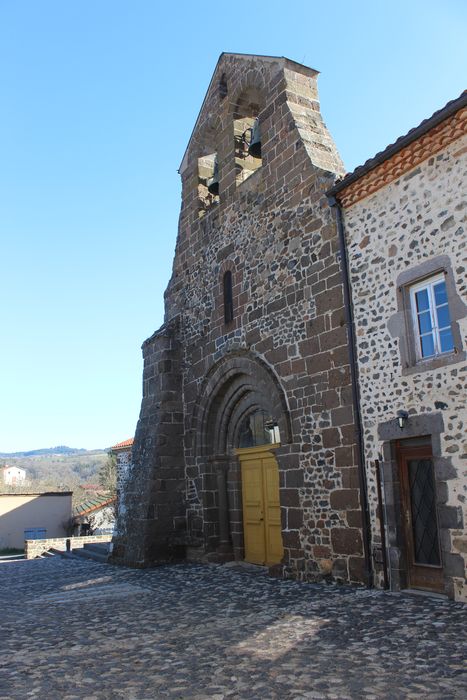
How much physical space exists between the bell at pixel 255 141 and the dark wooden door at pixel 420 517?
21.0 ft

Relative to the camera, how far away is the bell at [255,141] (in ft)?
36.2

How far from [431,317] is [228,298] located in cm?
502

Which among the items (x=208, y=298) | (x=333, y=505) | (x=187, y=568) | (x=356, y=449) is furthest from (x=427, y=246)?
(x=187, y=568)

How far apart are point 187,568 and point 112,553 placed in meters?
2.40

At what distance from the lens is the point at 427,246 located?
7184 millimetres

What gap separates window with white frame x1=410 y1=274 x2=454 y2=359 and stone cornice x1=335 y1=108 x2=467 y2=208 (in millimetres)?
1504

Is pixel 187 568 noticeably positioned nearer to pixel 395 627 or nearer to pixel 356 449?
pixel 356 449

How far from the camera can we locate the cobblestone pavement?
422cm

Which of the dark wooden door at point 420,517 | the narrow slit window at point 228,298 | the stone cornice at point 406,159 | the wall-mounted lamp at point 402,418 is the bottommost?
the dark wooden door at point 420,517

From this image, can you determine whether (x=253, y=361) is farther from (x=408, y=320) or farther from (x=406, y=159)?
(x=406, y=159)

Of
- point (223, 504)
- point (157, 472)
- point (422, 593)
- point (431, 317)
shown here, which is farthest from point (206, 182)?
point (422, 593)

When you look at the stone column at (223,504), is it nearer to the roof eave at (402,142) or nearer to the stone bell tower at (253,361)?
the stone bell tower at (253,361)

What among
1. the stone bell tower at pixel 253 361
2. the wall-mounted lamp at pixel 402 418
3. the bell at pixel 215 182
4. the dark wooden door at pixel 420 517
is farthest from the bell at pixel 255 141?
the dark wooden door at pixel 420 517

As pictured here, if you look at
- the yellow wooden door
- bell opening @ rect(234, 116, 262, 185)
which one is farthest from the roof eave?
the yellow wooden door
